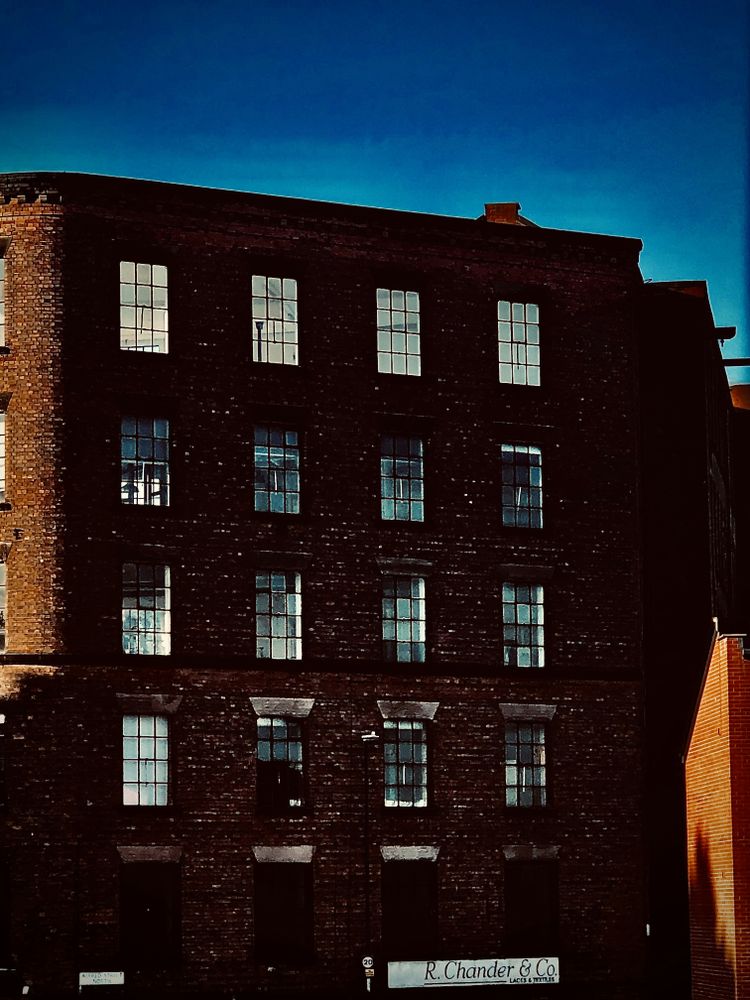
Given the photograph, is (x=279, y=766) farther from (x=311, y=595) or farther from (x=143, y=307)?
(x=143, y=307)

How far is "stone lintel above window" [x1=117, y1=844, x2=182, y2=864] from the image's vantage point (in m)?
49.3

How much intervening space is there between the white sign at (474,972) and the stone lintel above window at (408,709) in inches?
231

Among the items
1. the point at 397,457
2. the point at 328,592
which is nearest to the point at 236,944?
the point at 328,592

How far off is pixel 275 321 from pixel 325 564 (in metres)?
6.10

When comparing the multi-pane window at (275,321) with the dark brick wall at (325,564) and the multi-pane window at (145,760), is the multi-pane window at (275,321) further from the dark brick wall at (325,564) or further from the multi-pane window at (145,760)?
the multi-pane window at (145,760)

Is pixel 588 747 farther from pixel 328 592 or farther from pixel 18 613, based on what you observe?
pixel 18 613

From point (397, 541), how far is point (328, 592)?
2280mm

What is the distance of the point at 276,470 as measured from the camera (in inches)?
2079

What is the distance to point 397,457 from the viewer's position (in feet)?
177

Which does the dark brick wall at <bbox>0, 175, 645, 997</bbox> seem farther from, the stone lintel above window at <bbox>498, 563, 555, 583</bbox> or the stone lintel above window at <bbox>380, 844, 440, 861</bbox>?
the stone lintel above window at <bbox>380, 844, 440, 861</bbox>

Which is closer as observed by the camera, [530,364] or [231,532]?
[231,532]

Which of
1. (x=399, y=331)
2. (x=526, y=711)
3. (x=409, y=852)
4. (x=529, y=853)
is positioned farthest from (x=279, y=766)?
(x=399, y=331)

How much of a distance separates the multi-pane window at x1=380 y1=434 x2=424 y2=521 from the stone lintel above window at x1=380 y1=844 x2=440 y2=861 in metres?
8.02

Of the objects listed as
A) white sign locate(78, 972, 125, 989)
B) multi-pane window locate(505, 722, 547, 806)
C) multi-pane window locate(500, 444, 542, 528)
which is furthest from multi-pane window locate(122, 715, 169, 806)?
multi-pane window locate(500, 444, 542, 528)
